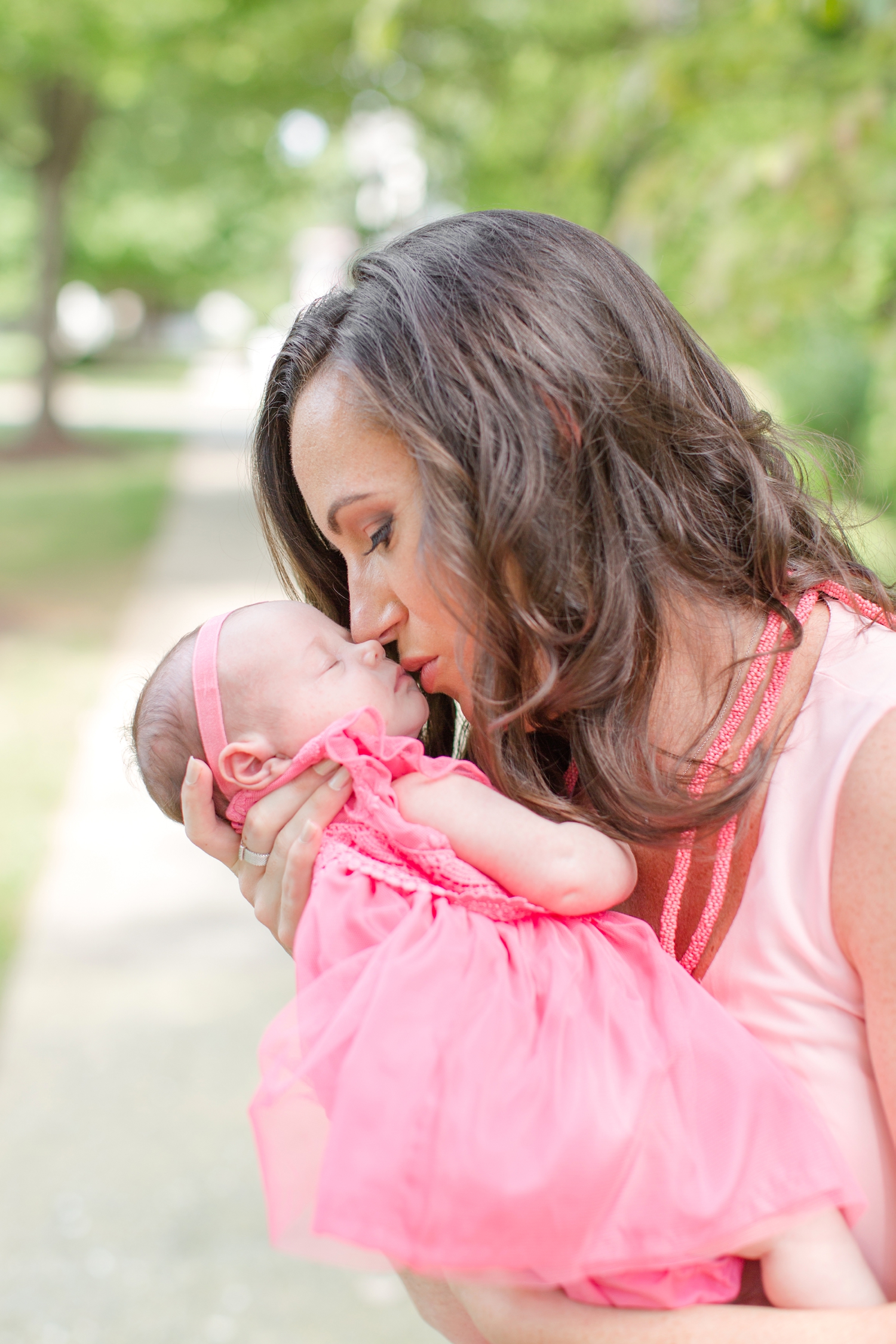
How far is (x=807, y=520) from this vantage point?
1.77m

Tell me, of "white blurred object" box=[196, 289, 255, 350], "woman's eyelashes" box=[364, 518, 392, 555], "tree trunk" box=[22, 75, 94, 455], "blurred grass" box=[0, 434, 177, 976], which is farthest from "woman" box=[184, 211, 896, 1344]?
"white blurred object" box=[196, 289, 255, 350]

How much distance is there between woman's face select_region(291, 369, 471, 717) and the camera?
1618mm

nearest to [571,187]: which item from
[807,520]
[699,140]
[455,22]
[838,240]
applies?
[455,22]

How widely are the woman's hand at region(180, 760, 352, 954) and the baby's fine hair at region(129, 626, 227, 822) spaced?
56 mm

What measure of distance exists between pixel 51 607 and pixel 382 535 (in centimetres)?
771

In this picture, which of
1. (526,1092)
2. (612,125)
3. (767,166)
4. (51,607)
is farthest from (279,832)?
(51,607)

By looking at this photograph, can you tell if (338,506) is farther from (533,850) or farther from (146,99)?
(146,99)

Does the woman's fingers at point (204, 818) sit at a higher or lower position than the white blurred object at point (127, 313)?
lower

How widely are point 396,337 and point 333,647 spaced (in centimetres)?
47

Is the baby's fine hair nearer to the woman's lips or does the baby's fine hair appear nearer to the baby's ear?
the baby's ear

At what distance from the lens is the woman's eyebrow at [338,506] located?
5.35 ft

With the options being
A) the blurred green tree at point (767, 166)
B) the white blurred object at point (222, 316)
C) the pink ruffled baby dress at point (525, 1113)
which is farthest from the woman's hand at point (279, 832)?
the white blurred object at point (222, 316)

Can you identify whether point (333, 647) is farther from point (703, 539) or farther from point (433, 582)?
point (703, 539)

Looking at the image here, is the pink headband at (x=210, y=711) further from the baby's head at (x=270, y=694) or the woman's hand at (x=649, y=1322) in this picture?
the woman's hand at (x=649, y=1322)
